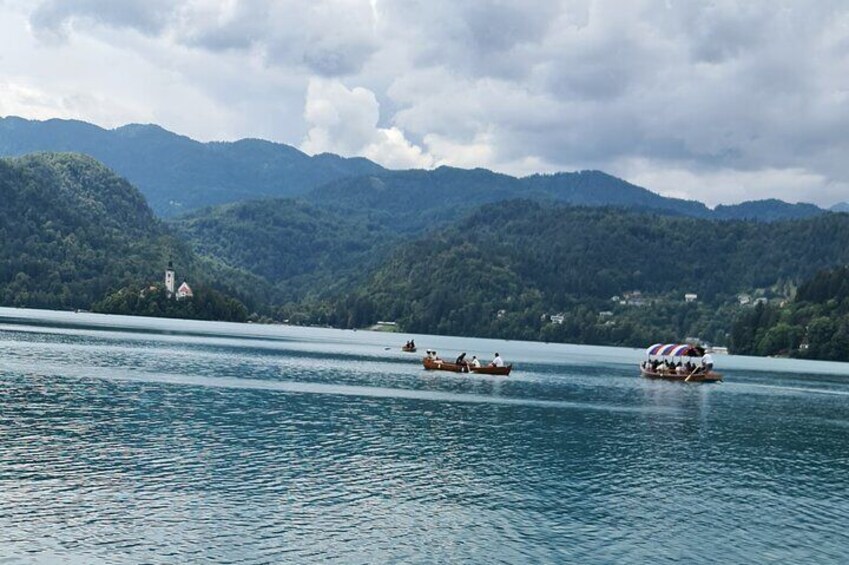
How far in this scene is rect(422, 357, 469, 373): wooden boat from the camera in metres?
147

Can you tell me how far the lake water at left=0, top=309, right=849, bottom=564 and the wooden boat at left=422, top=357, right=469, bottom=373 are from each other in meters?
39.3

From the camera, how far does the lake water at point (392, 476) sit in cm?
3803

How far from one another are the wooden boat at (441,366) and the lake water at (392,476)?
39.3 metres

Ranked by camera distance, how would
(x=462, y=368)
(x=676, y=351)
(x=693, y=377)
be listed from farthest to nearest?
(x=676, y=351) → (x=693, y=377) → (x=462, y=368)

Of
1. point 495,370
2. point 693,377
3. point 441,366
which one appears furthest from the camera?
point 693,377

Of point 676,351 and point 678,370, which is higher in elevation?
point 676,351

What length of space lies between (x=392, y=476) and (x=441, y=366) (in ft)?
316

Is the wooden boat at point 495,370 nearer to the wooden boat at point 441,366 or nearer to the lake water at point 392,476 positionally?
the wooden boat at point 441,366

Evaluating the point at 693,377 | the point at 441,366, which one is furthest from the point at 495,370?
the point at 693,377

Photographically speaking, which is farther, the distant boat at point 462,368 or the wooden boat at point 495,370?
the distant boat at point 462,368

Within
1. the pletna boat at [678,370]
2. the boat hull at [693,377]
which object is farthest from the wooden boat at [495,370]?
the pletna boat at [678,370]

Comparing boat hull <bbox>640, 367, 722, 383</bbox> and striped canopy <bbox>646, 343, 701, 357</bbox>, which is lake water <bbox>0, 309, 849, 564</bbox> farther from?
striped canopy <bbox>646, 343, 701, 357</bbox>

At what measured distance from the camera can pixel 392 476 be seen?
5244cm

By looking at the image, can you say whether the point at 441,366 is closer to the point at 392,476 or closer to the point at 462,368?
the point at 462,368
